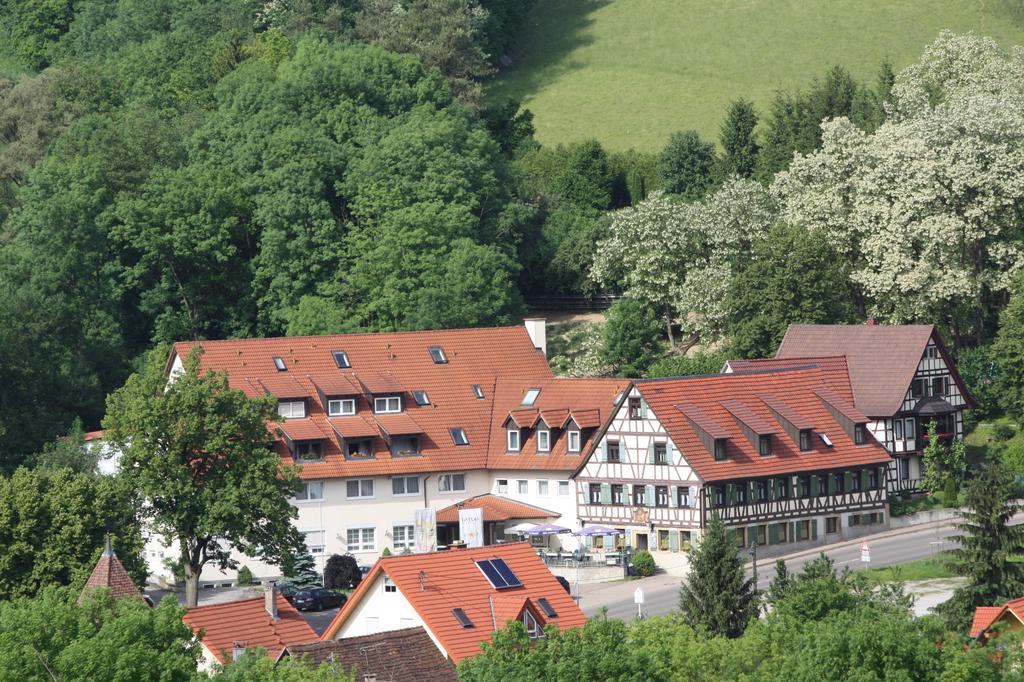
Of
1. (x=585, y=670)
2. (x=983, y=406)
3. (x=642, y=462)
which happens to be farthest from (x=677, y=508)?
(x=585, y=670)

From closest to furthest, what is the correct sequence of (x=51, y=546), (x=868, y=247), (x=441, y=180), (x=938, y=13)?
(x=51, y=546) < (x=868, y=247) < (x=441, y=180) < (x=938, y=13)

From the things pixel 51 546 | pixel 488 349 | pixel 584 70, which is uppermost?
pixel 584 70

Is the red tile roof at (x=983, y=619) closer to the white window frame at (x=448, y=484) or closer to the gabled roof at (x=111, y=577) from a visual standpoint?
the gabled roof at (x=111, y=577)

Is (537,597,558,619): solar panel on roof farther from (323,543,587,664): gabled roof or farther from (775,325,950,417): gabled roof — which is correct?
(775,325,950,417): gabled roof

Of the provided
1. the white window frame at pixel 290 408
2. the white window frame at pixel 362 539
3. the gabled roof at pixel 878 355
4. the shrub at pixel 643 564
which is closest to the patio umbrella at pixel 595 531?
the shrub at pixel 643 564

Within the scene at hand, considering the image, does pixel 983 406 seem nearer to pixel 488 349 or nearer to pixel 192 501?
pixel 488 349

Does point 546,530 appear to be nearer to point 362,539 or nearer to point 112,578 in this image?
point 362,539

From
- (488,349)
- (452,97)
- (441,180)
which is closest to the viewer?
(488,349)
